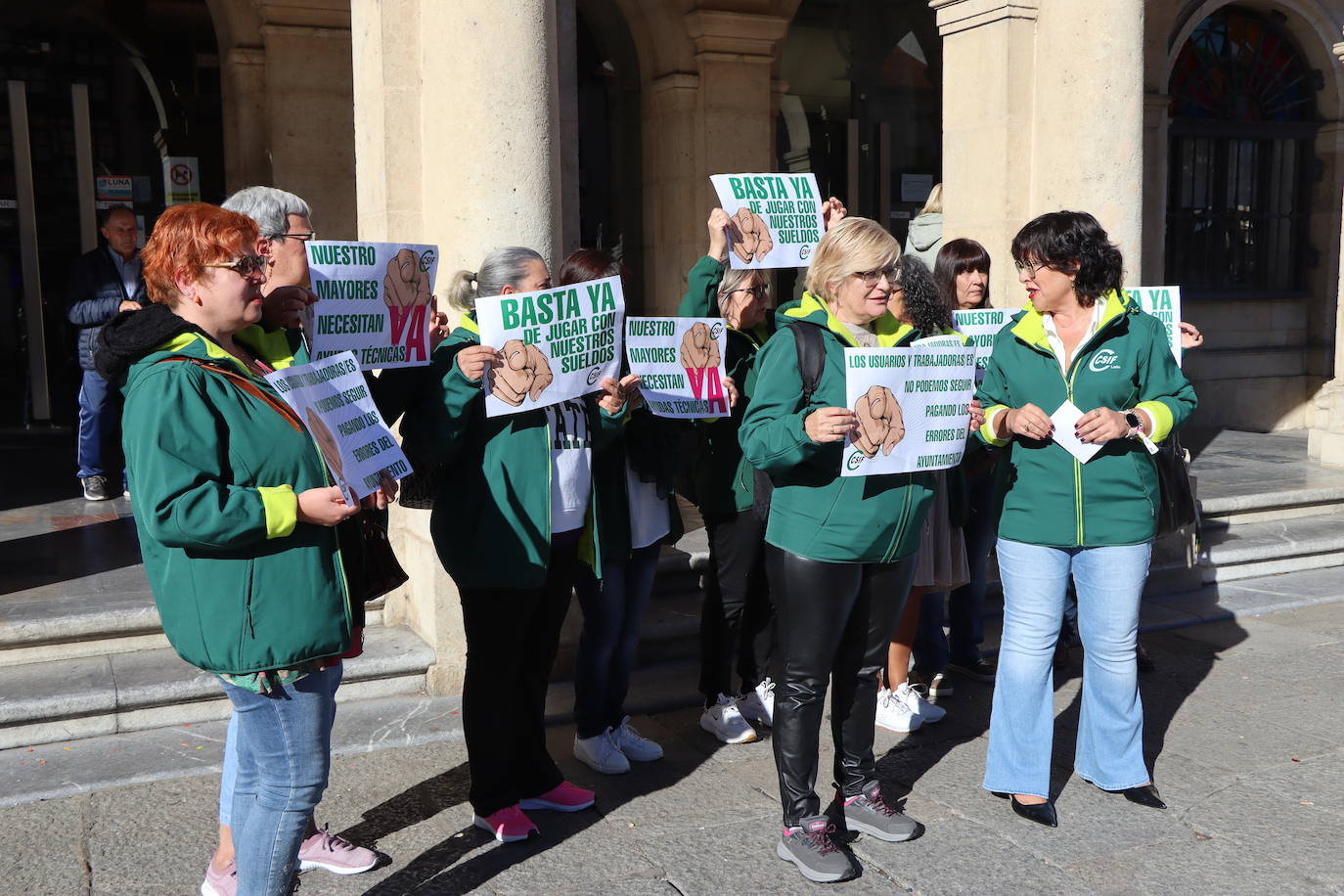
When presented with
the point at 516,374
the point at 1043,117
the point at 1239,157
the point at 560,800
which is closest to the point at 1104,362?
the point at 516,374

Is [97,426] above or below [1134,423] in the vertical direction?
below

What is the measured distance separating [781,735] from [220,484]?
6.28 feet

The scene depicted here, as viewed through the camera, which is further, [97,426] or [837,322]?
[97,426]

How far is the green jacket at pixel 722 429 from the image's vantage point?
4691 mm

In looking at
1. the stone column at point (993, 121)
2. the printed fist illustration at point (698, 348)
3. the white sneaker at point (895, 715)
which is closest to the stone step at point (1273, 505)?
the stone column at point (993, 121)

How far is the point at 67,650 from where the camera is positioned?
5.27 metres

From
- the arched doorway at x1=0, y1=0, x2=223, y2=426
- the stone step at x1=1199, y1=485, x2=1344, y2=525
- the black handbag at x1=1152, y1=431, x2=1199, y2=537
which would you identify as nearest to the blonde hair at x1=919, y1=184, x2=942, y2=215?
the stone step at x1=1199, y1=485, x2=1344, y2=525

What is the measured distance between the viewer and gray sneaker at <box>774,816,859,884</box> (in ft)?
12.3

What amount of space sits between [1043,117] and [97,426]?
599cm

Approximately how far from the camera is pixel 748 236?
4699 millimetres

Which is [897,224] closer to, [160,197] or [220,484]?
[160,197]

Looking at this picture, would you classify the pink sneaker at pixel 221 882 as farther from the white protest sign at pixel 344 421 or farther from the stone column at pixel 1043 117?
the stone column at pixel 1043 117

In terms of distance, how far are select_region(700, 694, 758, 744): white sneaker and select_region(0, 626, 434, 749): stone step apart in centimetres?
127

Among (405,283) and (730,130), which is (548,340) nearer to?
(405,283)
